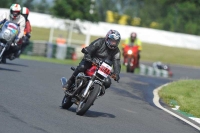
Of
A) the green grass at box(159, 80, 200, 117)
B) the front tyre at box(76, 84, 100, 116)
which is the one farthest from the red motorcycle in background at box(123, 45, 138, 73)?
the front tyre at box(76, 84, 100, 116)

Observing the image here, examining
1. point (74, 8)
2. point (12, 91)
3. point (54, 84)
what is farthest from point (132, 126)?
point (74, 8)

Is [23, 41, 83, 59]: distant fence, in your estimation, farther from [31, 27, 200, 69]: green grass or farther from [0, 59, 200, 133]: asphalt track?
[0, 59, 200, 133]: asphalt track

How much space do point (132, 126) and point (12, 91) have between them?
10.2ft

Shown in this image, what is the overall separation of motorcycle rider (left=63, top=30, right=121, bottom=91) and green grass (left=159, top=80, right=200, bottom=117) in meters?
3.07

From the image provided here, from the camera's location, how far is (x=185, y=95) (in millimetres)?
16578

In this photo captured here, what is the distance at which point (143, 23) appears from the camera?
274 feet

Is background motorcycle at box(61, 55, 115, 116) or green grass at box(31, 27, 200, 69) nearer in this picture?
background motorcycle at box(61, 55, 115, 116)

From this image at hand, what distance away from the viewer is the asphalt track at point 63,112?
9.12 m

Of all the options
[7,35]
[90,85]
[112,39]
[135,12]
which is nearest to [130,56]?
[7,35]

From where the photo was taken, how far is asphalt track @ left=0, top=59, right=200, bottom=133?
29.9 ft

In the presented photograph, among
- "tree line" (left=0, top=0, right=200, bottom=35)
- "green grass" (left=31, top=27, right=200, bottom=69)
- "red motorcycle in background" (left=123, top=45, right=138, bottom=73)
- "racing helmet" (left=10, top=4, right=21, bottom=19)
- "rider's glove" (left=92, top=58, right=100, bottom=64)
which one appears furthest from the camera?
"green grass" (left=31, top=27, right=200, bottom=69)

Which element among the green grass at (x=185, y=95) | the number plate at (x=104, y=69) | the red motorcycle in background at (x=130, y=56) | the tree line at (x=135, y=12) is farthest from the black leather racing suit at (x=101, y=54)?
the tree line at (x=135, y=12)

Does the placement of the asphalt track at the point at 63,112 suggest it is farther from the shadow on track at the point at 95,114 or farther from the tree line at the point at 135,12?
the tree line at the point at 135,12

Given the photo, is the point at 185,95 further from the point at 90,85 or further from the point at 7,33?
the point at 90,85
